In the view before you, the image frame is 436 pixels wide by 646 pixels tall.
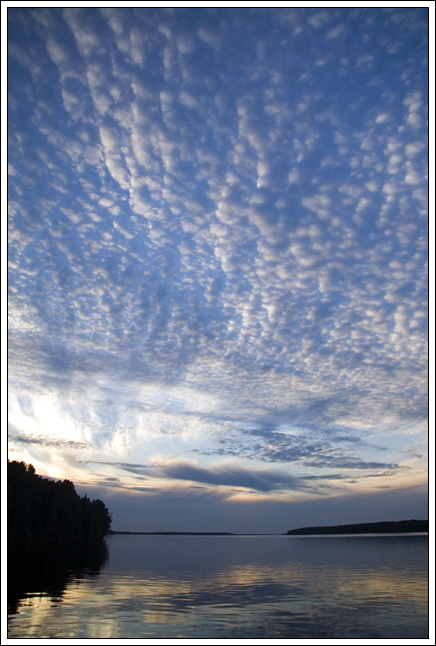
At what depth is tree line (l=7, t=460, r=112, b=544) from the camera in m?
134

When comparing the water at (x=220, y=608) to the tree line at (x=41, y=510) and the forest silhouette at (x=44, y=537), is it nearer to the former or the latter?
the forest silhouette at (x=44, y=537)

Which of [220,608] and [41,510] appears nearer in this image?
[220,608]

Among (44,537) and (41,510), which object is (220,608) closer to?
(41,510)

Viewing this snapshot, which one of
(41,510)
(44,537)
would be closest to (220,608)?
(41,510)

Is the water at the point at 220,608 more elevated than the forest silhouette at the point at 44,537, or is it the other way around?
the water at the point at 220,608

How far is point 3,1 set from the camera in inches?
973

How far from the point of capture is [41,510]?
160 meters

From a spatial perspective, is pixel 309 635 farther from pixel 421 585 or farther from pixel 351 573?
pixel 351 573

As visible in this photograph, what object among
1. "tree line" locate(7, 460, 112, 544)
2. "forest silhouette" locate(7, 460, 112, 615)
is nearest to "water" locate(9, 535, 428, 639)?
"forest silhouette" locate(7, 460, 112, 615)

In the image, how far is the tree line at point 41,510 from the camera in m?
134

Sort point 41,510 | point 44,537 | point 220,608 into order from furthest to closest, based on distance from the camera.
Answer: point 44,537, point 41,510, point 220,608

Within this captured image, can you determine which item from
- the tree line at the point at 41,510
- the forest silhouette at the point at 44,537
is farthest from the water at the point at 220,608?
the tree line at the point at 41,510

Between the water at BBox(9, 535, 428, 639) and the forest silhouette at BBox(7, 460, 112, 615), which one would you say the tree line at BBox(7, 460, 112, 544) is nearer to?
the forest silhouette at BBox(7, 460, 112, 615)

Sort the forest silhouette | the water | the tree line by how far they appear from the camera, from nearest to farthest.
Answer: the water → the forest silhouette → the tree line
